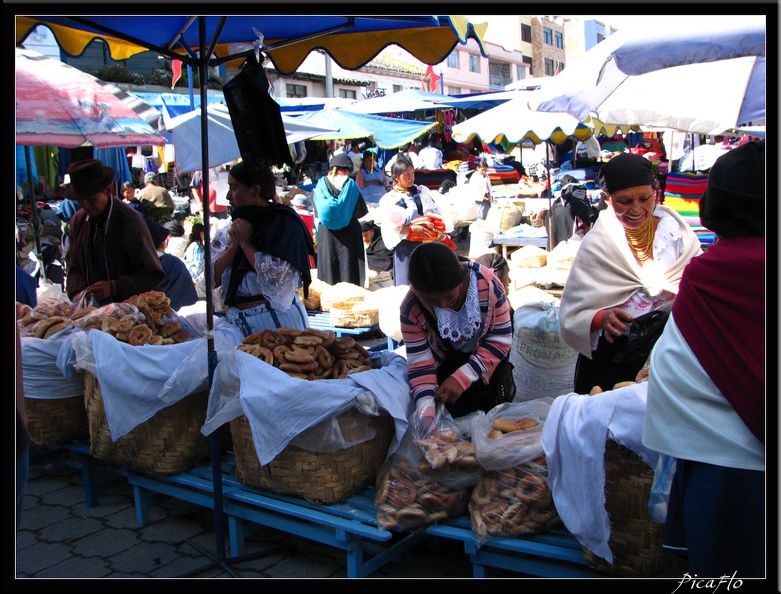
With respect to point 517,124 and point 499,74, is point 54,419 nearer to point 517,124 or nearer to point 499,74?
point 517,124

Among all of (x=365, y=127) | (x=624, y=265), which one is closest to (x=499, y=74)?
(x=365, y=127)

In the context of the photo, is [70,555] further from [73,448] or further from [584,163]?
[584,163]

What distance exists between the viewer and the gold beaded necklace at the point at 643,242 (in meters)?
3.18

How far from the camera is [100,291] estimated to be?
14.1 ft

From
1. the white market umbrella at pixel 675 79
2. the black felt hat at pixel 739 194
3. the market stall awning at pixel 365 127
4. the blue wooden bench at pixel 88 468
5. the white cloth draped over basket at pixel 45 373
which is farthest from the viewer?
the market stall awning at pixel 365 127

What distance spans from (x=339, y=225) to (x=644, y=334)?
5.69m

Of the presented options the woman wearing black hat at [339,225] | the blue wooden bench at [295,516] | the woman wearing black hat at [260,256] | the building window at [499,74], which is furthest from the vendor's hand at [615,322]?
the building window at [499,74]

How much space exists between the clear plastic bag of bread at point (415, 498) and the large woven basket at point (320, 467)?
17cm

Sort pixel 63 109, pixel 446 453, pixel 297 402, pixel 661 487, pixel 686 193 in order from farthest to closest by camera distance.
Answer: pixel 686 193 → pixel 63 109 → pixel 297 402 → pixel 446 453 → pixel 661 487

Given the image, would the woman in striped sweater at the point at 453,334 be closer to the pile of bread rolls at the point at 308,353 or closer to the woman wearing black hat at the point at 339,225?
the pile of bread rolls at the point at 308,353

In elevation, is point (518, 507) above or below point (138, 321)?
below

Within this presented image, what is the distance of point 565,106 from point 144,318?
2793 mm

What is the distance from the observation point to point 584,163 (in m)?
17.7
